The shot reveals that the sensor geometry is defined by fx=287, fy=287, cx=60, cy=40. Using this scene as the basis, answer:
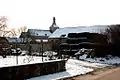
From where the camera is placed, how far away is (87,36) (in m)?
50.8

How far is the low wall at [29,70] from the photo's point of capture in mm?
15516

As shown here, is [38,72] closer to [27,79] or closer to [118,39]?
[27,79]

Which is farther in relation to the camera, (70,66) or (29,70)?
(70,66)

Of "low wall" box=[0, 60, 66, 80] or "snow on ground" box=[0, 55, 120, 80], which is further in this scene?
"snow on ground" box=[0, 55, 120, 80]

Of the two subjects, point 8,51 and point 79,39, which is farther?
point 79,39

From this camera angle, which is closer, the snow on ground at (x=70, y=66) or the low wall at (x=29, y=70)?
the low wall at (x=29, y=70)

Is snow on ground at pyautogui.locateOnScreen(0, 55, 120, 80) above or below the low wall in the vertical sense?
below

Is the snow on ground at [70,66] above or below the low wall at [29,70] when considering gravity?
below

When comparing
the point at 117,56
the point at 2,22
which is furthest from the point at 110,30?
the point at 2,22

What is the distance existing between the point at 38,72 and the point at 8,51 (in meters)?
21.5

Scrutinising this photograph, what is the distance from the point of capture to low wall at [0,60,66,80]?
50.9 ft

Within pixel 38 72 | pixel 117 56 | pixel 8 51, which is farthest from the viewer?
pixel 117 56

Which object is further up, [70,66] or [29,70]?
[29,70]

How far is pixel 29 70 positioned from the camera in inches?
689
